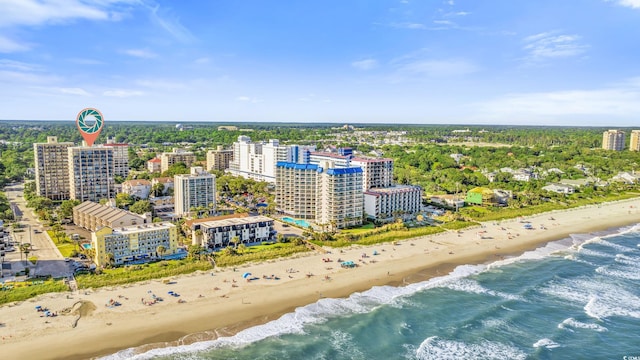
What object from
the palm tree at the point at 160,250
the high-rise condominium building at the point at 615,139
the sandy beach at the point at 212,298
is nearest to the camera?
the sandy beach at the point at 212,298

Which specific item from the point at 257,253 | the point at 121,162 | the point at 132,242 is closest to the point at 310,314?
the point at 257,253

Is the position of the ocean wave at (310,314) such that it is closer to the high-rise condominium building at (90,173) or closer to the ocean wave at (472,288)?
the ocean wave at (472,288)

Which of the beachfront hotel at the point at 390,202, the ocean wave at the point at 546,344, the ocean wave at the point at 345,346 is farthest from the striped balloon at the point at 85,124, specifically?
the ocean wave at the point at 546,344

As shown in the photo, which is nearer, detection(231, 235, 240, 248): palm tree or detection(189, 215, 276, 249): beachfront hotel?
detection(189, 215, 276, 249): beachfront hotel

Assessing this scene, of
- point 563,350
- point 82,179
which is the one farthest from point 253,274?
point 82,179

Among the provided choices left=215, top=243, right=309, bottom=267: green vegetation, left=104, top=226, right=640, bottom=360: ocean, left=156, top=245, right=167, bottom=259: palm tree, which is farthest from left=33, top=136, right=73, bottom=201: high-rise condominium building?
left=104, top=226, right=640, bottom=360: ocean

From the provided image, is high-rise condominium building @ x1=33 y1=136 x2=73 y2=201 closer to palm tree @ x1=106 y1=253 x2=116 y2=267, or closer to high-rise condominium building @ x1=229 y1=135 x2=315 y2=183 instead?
high-rise condominium building @ x1=229 y1=135 x2=315 y2=183

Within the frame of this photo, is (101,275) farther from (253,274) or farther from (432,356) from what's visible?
(432,356)
